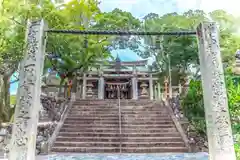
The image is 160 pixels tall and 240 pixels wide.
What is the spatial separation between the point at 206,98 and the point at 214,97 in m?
0.12

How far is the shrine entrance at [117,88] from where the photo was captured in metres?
14.7

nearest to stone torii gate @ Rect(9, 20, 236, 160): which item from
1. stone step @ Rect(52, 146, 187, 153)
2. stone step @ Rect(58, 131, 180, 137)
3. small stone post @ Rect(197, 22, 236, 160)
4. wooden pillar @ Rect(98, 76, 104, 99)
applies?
small stone post @ Rect(197, 22, 236, 160)

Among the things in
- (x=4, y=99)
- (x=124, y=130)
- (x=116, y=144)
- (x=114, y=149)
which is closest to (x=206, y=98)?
(x=114, y=149)

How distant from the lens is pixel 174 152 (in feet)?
20.0

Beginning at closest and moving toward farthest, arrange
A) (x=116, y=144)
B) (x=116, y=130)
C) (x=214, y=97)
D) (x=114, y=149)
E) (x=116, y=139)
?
(x=214, y=97)
(x=114, y=149)
(x=116, y=144)
(x=116, y=139)
(x=116, y=130)

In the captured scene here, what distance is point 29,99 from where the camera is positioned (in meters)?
3.05

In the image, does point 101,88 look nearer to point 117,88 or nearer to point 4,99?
point 117,88

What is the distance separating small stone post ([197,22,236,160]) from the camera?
2975 millimetres

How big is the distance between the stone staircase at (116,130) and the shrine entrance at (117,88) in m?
A: 5.18

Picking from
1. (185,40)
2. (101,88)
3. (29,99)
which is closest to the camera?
(29,99)

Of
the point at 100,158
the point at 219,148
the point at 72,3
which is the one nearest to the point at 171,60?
the point at 72,3

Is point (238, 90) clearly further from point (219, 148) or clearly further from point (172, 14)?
point (172, 14)

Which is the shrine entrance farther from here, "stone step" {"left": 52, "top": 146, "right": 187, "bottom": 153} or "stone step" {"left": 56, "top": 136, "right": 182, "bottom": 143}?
"stone step" {"left": 52, "top": 146, "right": 187, "bottom": 153}

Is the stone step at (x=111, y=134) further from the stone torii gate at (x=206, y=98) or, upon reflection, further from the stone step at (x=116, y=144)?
the stone torii gate at (x=206, y=98)
